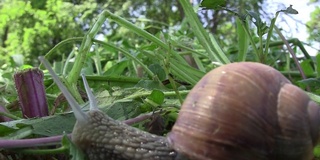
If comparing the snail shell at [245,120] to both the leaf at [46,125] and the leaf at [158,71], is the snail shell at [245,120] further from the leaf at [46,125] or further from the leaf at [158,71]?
the leaf at [158,71]

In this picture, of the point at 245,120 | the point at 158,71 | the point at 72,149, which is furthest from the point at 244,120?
the point at 158,71

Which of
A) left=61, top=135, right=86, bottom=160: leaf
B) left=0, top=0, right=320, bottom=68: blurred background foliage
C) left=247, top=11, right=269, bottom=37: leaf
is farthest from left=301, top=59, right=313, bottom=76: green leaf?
left=61, top=135, right=86, bottom=160: leaf

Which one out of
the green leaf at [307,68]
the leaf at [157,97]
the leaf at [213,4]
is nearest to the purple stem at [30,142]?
the leaf at [157,97]

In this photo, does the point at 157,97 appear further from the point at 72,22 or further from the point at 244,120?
the point at 72,22

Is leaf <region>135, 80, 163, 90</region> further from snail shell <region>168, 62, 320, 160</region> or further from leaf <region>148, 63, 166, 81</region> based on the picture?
snail shell <region>168, 62, 320, 160</region>

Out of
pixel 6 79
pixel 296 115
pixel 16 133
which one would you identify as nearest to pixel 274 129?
pixel 296 115

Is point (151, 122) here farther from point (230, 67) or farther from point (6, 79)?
point (6, 79)
